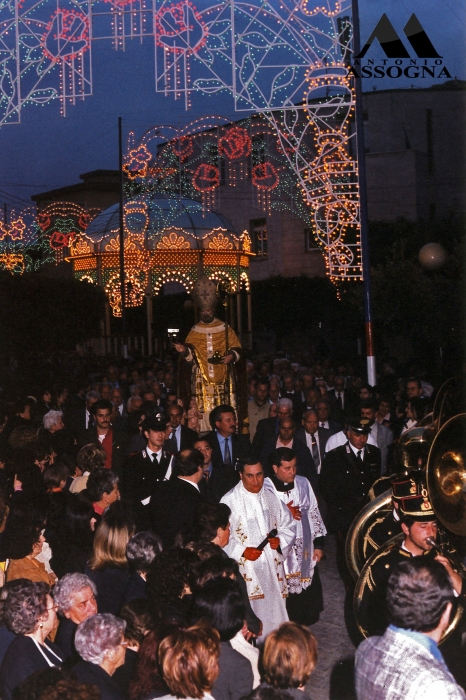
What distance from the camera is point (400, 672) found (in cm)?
294

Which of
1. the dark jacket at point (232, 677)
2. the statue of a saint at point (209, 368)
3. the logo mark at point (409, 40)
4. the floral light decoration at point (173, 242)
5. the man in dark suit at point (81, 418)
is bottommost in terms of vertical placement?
the dark jacket at point (232, 677)

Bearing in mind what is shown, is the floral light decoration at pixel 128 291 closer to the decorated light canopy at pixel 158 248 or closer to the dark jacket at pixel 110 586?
the decorated light canopy at pixel 158 248

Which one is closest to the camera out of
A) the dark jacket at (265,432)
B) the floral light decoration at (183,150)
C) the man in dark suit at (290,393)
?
the dark jacket at (265,432)

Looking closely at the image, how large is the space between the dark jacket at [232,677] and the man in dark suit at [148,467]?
3479mm

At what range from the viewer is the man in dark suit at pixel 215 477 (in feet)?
25.2

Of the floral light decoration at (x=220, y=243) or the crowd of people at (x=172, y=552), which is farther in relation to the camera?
the floral light decoration at (x=220, y=243)

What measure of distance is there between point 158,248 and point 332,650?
2197cm

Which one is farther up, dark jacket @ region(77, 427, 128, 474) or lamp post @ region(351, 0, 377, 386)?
lamp post @ region(351, 0, 377, 386)

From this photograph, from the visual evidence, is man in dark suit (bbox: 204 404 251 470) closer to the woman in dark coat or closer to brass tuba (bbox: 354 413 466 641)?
brass tuba (bbox: 354 413 466 641)

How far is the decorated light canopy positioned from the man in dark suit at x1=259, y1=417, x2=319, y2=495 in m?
18.4

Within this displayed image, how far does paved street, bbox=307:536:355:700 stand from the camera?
226 inches

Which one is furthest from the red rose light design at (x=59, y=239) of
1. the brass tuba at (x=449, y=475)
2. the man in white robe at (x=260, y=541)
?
the brass tuba at (x=449, y=475)

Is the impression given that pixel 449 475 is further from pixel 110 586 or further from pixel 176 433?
pixel 176 433

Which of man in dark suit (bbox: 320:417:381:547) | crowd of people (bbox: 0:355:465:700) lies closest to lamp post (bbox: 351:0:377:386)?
crowd of people (bbox: 0:355:465:700)
